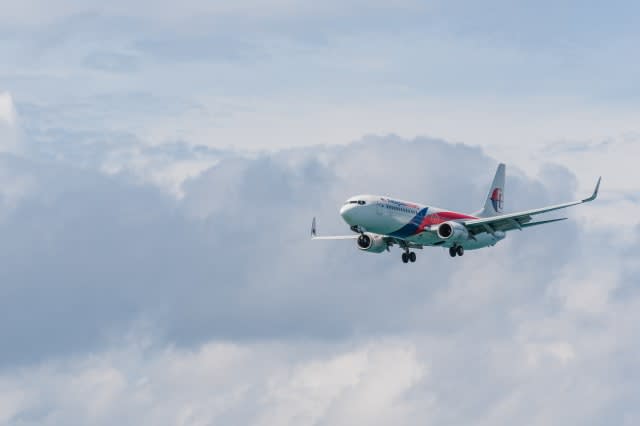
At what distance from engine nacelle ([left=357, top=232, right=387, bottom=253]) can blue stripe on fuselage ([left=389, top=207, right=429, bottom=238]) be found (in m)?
6.30

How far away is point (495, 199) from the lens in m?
170

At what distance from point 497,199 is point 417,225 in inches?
1331

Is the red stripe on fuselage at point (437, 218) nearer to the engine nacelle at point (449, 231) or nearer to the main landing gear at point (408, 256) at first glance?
the engine nacelle at point (449, 231)

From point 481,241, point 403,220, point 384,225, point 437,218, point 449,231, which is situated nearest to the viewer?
point 384,225

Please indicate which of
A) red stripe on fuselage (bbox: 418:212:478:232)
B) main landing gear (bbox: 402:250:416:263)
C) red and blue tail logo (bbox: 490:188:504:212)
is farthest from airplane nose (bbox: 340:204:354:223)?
red and blue tail logo (bbox: 490:188:504:212)

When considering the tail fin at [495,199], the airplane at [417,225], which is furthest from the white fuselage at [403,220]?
the tail fin at [495,199]

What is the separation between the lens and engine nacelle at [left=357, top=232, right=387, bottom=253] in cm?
14562

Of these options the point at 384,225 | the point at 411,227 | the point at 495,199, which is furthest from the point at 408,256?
the point at 495,199

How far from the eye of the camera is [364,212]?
132125 mm

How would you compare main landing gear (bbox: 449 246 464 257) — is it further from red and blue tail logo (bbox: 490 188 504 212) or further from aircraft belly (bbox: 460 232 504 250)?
red and blue tail logo (bbox: 490 188 504 212)

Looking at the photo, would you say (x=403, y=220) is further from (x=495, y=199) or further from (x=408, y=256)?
(x=495, y=199)

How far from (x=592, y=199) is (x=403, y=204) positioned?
2266 centimetres

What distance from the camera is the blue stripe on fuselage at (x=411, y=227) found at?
453 feet

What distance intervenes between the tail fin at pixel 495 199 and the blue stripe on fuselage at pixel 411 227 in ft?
91.3
